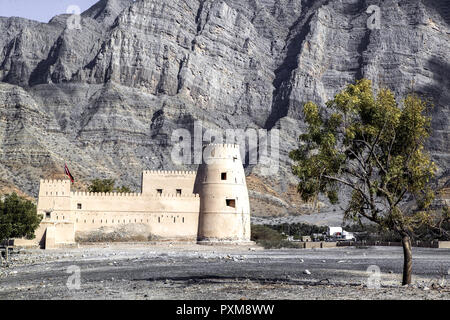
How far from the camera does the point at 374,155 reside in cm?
1550

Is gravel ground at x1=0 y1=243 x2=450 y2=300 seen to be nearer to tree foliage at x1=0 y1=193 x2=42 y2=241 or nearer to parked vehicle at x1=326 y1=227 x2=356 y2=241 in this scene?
tree foliage at x1=0 y1=193 x2=42 y2=241

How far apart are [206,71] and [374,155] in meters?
123

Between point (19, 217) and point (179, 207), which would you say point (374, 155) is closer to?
point (19, 217)

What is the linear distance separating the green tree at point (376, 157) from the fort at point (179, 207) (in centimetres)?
2957

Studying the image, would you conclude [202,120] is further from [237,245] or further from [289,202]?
[237,245]

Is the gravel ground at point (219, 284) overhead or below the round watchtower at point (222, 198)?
below

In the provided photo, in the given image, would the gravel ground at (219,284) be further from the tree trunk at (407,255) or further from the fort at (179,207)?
the fort at (179,207)

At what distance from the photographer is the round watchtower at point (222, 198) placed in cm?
4584

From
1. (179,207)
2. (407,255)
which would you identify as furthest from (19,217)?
(407,255)

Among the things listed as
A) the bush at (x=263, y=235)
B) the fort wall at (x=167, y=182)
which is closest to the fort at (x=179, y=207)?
the fort wall at (x=167, y=182)

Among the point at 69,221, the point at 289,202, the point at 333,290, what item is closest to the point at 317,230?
the point at 289,202

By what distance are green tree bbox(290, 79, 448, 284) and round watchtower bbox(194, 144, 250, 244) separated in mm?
29418

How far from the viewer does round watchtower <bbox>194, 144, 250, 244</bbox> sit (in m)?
45.8
